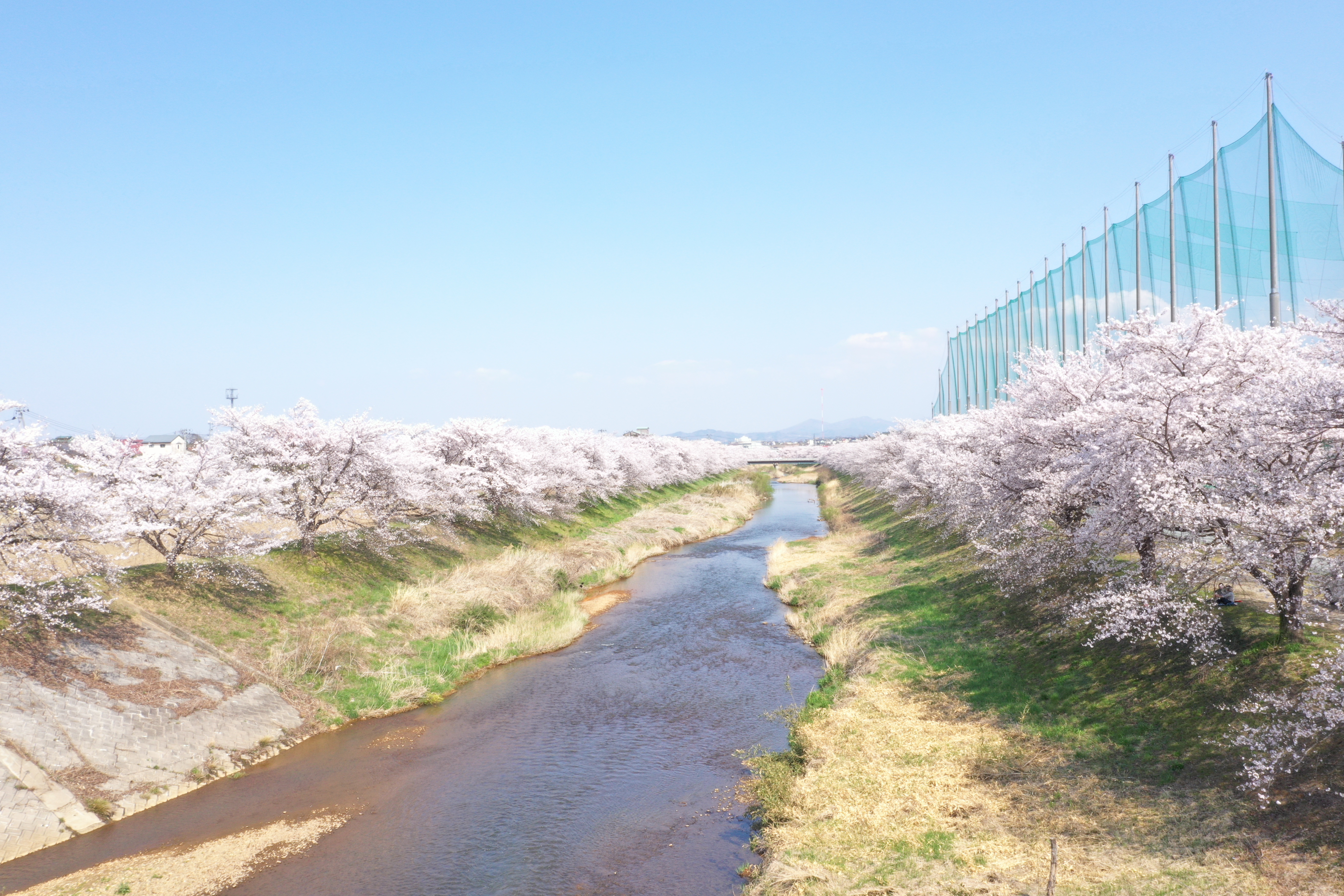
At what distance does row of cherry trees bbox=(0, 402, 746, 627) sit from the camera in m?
22.6

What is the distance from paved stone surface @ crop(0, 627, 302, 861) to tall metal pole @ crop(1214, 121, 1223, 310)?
130 ft

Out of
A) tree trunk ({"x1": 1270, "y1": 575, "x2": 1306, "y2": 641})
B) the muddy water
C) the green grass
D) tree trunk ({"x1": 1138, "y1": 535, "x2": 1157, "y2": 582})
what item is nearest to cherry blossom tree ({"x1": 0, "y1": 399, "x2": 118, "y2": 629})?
the muddy water

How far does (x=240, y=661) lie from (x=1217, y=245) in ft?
141

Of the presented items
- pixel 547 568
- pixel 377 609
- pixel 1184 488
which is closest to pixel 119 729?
pixel 377 609

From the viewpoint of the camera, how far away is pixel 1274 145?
3238cm

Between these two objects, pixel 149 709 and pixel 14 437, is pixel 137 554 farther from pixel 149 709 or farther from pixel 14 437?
pixel 149 709

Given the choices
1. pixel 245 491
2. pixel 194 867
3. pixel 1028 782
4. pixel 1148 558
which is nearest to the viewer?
pixel 194 867

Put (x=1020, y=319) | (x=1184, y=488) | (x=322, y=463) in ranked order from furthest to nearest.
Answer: (x=1020, y=319), (x=322, y=463), (x=1184, y=488)

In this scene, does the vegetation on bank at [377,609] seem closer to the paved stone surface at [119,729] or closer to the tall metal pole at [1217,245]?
the paved stone surface at [119,729]

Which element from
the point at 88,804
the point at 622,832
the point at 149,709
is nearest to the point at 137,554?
the point at 149,709

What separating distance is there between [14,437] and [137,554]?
10.7 m

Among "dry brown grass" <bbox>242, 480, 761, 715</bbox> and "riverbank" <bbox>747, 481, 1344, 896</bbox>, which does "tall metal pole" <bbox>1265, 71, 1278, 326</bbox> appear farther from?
"dry brown grass" <bbox>242, 480, 761, 715</bbox>

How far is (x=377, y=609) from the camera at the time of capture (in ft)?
111

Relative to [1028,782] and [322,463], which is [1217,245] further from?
[322,463]
